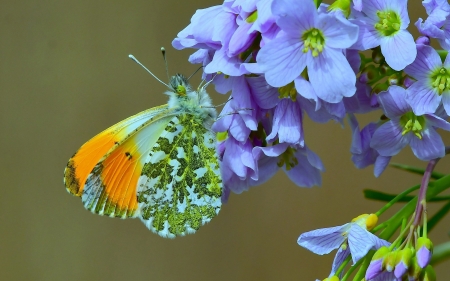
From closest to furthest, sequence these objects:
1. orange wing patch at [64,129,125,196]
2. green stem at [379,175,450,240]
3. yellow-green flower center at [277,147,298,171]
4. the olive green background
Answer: green stem at [379,175,450,240] → yellow-green flower center at [277,147,298,171] → orange wing patch at [64,129,125,196] → the olive green background

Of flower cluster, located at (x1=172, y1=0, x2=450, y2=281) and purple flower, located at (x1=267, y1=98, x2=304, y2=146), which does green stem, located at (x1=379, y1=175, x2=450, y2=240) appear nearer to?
flower cluster, located at (x1=172, y1=0, x2=450, y2=281)

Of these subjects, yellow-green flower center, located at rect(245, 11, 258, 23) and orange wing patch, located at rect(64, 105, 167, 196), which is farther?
orange wing patch, located at rect(64, 105, 167, 196)

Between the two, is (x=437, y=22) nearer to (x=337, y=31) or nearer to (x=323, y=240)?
(x=337, y=31)

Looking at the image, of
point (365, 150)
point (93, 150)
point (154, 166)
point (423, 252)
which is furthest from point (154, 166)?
point (423, 252)

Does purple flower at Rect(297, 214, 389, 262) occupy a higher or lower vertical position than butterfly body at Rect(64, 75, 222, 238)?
lower

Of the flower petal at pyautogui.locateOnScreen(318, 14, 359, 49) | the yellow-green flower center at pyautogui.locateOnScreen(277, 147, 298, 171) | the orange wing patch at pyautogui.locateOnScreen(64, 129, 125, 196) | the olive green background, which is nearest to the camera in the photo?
the flower petal at pyautogui.locateOnScreen(318, 14, 359, 49)

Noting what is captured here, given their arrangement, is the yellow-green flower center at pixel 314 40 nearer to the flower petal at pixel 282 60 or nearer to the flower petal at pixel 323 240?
the flower petal at pixel 282 60

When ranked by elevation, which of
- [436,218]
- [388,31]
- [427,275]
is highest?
[388,31]

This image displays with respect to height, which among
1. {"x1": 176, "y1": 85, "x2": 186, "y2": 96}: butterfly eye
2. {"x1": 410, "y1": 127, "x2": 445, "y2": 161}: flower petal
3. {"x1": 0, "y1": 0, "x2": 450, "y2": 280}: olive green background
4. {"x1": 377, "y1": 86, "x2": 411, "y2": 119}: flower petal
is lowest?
{"x1": 410, "y1": 127, "x2": 445, "y2": 161}: flower petal

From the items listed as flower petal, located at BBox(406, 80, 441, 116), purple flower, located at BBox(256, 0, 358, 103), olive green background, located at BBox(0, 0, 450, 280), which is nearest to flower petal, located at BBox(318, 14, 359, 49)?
purple flower, located at BBox(256, 0, 358, 103)
